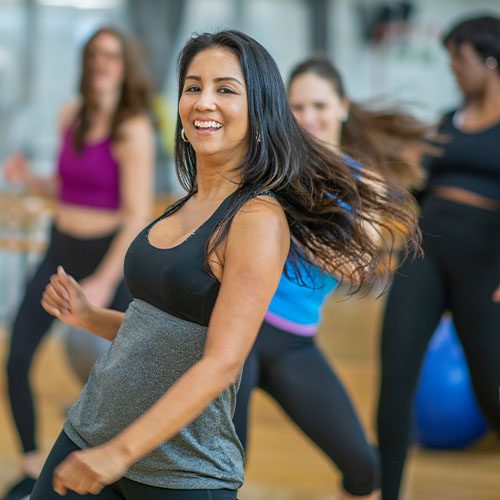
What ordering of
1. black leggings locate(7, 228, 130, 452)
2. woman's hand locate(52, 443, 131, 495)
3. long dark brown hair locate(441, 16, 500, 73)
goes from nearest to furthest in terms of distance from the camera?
woman's hand locate(52, 443, 131, 495) < long dark brown hair locate(441, 16, 500, 73) < black leggings locate(7, 228, 130, 452)

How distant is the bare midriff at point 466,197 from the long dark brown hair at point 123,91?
3.93 feet

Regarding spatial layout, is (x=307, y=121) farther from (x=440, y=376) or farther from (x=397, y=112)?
(x=440, y=376)

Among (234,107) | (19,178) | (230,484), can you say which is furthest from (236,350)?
(19,178)

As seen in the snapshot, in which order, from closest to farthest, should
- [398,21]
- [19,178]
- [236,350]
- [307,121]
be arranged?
[236,350] < [307,121] < [19,178] < [398,21]

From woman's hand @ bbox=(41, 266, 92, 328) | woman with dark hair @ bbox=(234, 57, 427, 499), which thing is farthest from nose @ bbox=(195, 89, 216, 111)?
woman with dark hair @ bbox=(234, 57, 427, 499)

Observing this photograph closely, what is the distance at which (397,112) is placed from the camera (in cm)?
392

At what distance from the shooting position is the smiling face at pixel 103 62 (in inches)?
155

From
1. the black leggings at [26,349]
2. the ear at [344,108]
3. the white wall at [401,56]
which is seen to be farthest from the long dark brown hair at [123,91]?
the white wall at [401,56]

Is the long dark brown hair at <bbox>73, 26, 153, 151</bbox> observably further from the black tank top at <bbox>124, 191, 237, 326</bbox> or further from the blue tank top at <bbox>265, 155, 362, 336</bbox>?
the black tank top at <bbox>124, 191, 237, 326</bbox>

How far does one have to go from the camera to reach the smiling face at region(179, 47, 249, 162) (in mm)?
1929

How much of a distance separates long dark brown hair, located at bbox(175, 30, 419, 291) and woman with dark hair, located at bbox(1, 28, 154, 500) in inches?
65.2

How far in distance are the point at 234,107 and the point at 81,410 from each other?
2.09 feet

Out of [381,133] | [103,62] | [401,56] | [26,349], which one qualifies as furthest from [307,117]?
[401,56]

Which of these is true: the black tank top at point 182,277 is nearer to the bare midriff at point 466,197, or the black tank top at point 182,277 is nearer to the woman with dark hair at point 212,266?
the woman with dark hair at point 212,266
